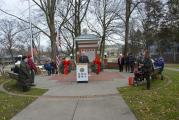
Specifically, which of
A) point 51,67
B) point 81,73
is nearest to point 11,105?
point 81,73

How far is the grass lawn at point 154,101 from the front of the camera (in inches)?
395

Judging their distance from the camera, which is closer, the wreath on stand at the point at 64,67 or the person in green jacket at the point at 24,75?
the person in green jacket at the point at 24,75

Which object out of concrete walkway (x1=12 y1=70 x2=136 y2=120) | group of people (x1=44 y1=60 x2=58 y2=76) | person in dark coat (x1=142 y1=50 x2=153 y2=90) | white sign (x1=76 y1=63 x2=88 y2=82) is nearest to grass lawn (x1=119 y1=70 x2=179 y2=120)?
concrete walkway (x1=12 y1=70 x2=136 y2=120)

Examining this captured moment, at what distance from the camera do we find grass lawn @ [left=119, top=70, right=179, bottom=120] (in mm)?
10021

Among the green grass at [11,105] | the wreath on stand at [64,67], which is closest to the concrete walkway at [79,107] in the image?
the green grass at [11,105]

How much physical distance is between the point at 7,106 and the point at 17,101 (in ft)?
3.56

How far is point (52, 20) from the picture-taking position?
37.1m

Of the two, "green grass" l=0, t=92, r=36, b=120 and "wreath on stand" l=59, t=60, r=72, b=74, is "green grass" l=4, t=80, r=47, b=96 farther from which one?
"wreath on stand" l=59, t=60, r=72, b=74

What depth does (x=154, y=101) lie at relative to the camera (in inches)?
480

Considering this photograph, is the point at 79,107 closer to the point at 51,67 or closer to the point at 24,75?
the point at 24,75

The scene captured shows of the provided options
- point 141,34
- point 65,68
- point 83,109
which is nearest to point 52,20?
point 65,68

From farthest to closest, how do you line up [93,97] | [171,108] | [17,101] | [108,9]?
1. [108,9]
2. [93,97]
3. [17,101]
4. [171,108]

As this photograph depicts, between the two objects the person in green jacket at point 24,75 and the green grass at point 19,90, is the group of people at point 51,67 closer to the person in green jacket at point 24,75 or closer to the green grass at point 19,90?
the green grass at point 19,90

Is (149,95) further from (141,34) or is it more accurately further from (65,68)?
(141,34)
